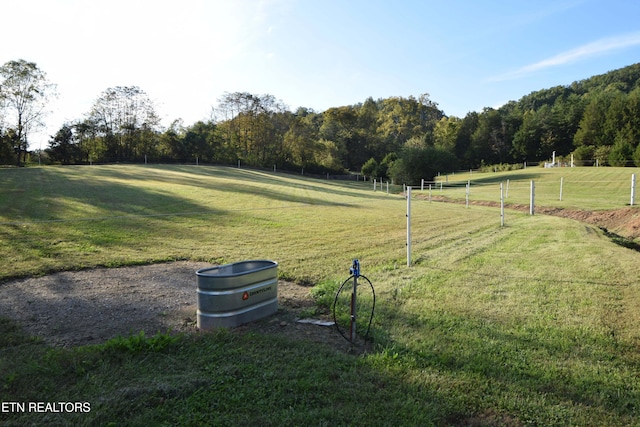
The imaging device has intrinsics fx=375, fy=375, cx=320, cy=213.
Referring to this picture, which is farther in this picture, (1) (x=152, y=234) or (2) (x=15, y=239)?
(1) (x=152, y=234)

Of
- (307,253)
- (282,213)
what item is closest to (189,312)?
(307,253)

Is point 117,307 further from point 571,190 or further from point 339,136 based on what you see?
point 339,136

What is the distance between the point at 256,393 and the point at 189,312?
236 cm

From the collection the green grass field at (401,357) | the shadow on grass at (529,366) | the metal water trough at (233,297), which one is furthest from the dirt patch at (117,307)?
the shadow on grass at (529,366)

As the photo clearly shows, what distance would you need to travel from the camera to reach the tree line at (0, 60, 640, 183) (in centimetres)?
5003

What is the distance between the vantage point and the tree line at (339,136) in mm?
50031

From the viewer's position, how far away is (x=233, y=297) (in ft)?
14.3

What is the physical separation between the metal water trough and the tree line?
1989 inches

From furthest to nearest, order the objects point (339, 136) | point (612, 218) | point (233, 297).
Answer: point (339, 136) → point (612, 218) → point (233, 297)

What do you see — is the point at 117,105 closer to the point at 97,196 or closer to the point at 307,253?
the point at 97,196

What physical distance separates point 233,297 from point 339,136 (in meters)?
81.4

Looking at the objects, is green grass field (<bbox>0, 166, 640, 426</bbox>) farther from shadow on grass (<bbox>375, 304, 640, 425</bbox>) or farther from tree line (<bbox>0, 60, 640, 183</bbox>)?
tree line (<bbox>0, 60, 640, 183</bbox>)

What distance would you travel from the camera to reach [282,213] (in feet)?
53.4


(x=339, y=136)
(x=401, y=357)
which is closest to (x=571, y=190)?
(x=401, y=357)
